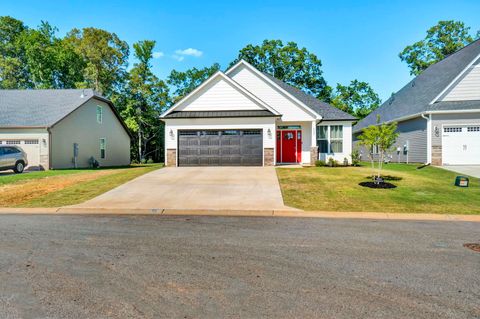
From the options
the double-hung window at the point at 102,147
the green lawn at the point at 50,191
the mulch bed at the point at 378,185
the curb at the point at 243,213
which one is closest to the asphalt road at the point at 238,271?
the curb at the point at 243,213

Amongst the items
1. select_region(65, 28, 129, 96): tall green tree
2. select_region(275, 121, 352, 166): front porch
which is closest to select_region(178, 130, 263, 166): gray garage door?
select_region(275, 121, 352, 166): front porch

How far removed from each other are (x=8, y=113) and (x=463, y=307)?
95.6 ft

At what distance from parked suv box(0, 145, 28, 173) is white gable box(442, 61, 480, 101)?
27528 millimetres

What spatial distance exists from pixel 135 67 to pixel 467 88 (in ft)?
122

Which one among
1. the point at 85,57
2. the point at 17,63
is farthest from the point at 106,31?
the point at 17,63

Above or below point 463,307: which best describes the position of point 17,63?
above

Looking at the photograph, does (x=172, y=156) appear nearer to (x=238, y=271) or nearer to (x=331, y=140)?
(x=331, y=140)

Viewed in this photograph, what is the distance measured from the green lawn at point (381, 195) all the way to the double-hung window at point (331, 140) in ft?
23.3

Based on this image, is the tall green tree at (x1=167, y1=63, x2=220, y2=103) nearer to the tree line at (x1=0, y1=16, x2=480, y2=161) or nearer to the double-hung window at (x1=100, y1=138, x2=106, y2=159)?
the tree line at (x1=0, y1=16, x2=480, y2=161)

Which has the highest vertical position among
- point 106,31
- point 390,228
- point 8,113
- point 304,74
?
point 106,31

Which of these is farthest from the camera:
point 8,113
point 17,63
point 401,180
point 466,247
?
point 17,63

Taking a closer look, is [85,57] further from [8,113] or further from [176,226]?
[176,226]

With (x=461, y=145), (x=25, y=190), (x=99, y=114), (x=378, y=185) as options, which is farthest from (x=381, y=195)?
(x=99, y=114)

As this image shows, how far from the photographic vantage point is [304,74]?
Result: 43.9 meters
